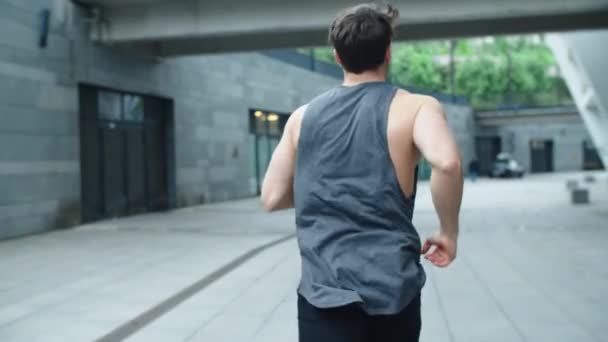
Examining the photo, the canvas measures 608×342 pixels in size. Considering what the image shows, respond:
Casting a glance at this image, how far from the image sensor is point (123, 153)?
1586cm

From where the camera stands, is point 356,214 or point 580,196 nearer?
point 356,214

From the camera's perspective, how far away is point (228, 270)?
8.20 meters

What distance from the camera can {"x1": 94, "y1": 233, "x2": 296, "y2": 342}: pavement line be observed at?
518cm

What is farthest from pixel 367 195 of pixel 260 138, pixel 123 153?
pixel 260 138

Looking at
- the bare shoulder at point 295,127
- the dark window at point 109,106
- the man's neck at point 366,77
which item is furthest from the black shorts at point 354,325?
the dark window at point 109,106

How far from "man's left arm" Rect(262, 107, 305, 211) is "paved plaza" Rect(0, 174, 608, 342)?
3131 mm

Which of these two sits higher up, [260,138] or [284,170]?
[260,138]

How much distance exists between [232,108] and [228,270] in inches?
538

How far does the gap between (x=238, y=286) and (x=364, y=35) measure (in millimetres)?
5570

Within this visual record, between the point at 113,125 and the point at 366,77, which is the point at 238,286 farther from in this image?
the point at 113,125

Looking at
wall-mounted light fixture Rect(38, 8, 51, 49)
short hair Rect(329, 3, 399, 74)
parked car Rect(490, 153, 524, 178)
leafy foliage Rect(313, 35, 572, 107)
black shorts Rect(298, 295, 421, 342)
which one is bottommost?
parked car Rect(490, 153, 524, 178)

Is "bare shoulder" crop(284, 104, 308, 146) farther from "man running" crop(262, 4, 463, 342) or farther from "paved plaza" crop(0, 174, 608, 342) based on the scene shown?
"paved plaza" crop(0, 174, 608, 342)

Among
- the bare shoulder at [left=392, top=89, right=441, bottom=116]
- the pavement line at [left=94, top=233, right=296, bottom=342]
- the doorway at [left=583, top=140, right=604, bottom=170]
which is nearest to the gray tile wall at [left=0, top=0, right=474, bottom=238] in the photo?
the pavement line at [left=94, top=233, right=296, bottom=342]

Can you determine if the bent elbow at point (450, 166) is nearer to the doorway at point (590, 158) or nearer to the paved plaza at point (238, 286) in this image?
the paved plaza at point (238, 286)
